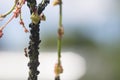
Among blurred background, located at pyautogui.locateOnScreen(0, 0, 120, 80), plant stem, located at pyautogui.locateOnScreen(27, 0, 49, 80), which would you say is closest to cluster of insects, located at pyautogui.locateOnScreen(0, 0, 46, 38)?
plant stem, located at pyautogui.locateOnScreen(27, 0, 49, 80)

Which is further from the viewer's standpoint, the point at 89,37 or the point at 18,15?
the point at 89,37

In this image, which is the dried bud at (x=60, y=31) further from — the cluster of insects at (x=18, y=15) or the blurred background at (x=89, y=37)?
the blurred background at (x=89, y=37)

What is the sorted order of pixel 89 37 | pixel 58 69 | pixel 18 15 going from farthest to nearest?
pixel 89 37 < pixel 18 15 < pixel 58 69

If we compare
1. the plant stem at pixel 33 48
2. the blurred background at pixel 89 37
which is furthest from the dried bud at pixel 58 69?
the blurred background at pixel 89 37

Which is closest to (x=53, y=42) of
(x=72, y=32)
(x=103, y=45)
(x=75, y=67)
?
(x=72, y=32)

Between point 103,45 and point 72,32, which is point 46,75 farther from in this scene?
point 72,32

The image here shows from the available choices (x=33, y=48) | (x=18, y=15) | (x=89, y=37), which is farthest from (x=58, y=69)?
(x=89, y=37)

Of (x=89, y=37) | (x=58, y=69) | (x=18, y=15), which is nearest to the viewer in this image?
(x=58, y=69)

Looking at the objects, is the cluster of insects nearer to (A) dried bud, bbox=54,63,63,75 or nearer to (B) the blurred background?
(A) dried bud, bbox=54,63,63,75

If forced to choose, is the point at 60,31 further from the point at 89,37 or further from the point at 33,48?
the point at 89,37
